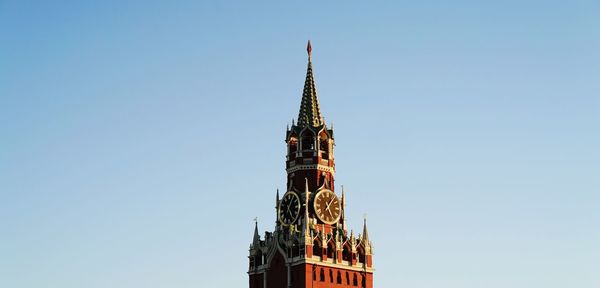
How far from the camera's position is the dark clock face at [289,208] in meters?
178

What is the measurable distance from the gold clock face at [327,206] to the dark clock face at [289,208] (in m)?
3.43

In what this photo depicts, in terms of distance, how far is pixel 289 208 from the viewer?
180m

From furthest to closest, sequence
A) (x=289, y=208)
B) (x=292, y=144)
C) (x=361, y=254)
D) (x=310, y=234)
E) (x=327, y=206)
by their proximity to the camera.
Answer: (x=292, y=144) → (x=361, y=254) → (x=289, y=208) → (x=327, y=206) → (x=310, y=234)

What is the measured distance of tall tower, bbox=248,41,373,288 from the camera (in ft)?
569

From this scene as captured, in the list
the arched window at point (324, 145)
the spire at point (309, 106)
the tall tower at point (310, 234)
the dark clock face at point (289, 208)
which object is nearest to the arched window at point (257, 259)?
the tall tower at point (310, 234)

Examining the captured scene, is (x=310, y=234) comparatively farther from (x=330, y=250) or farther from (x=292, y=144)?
(x=292, y=144)

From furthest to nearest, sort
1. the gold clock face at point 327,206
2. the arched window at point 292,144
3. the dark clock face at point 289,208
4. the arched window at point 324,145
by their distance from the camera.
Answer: the arched window at point 292,144 < the arched window at point 324,145 < the dark clock face at point 289,208 < the gold clock face at point 327,206

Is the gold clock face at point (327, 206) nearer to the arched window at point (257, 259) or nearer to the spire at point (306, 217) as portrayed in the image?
the spire at point (306, 217)

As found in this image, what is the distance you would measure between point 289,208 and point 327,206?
6482mm

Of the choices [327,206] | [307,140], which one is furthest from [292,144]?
[327,206]

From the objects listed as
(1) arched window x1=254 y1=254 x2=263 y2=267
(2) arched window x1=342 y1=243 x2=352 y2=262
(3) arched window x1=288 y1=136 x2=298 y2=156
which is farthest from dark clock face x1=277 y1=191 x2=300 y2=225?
(2) arched window x1=342 y1=243 x2=352 y2=262

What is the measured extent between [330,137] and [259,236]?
21270mm

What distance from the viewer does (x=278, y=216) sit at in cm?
18200

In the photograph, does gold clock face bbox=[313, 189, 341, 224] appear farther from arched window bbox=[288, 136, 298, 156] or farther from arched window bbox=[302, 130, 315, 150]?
arched window bbox=[288, 136, 298, 156]
